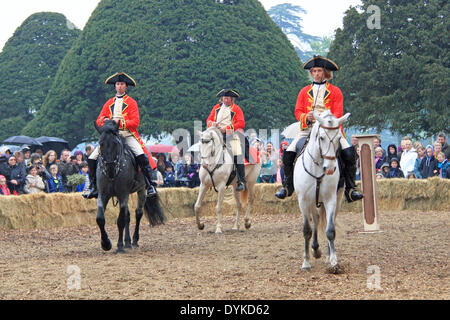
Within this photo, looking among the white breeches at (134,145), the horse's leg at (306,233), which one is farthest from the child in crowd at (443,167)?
the horse's leg at (306,233)

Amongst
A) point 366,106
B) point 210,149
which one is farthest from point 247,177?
point 366,106

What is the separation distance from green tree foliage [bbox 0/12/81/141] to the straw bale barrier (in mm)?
26671

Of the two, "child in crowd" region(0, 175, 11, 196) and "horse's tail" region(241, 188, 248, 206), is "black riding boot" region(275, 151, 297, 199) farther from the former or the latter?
"child in crowd" region(0, 175, 11, 196)

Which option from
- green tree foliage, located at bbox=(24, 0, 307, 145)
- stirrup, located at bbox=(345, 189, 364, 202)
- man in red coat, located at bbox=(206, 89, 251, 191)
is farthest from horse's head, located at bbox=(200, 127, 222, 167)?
green tree foliage, located at bbox=(24, 0, 307, 145)

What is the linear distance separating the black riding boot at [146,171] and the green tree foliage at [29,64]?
106 ft

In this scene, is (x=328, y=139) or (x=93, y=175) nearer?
(x=328, y=139)

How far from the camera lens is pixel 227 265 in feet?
32.9

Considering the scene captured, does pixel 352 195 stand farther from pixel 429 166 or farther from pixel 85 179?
pixel 85 179

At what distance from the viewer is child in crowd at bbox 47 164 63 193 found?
18594 millimetres

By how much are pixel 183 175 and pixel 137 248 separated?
30.7 ft

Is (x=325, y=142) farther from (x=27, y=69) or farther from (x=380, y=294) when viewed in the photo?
(x=27, y=69)

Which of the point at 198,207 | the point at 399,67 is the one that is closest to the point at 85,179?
the point at 198,207

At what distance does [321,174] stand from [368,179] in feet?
16.0

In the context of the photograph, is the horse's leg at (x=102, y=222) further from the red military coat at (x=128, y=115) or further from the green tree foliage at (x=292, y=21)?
the green tree foliage at (x=292, y=21)
